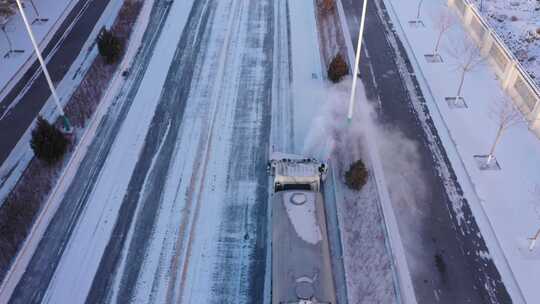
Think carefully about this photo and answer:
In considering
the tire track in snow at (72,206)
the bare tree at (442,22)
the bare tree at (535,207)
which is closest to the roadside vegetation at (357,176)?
the bare tree at (535,207)

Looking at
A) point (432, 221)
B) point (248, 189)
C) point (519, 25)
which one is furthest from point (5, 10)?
point (519, 25)

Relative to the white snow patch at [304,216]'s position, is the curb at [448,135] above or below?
above

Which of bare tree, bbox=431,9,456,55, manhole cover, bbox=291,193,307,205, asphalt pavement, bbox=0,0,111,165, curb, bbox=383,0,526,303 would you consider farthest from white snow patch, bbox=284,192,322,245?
bare tree, bbox=431,9,456,55

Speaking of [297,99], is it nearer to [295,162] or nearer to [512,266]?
[295,162]

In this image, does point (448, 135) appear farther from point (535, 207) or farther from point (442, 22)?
point (442, 22)

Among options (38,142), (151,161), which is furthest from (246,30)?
(38,142)

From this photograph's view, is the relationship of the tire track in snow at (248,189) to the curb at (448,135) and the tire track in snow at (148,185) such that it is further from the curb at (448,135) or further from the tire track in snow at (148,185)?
the curb at (448,135)

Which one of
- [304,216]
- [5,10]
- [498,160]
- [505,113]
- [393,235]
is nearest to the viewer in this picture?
[304,216]
